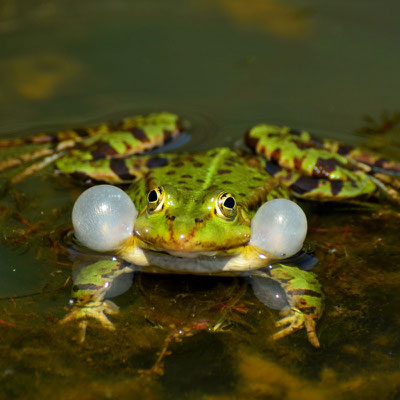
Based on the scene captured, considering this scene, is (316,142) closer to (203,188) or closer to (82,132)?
(203,188)

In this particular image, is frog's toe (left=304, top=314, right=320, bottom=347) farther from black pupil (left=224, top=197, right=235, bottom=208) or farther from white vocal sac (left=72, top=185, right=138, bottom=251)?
white vocal sac (left=72, top=185, right=138, bottom=251)

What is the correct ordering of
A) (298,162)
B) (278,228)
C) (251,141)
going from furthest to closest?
(251,141), (298,162), (278,228)

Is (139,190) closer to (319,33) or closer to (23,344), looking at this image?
(23,344)

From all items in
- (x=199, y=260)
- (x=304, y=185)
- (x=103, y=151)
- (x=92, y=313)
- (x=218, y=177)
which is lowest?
(x=92, y=313)

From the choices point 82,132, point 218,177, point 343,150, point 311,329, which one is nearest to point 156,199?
point 218,177

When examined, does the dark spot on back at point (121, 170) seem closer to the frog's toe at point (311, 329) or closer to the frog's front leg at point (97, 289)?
the frog's front leg at point (97, 289)

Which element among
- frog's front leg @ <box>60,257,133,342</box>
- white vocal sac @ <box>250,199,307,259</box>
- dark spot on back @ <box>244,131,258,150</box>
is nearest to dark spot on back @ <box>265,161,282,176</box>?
dark spot on back @ <box>244,131,258,150</box>

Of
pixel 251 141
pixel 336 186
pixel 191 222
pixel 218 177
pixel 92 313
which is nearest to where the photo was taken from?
pixel 191 222

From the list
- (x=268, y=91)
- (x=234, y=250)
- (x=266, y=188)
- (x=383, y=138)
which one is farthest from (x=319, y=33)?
(x=234, y=250)
